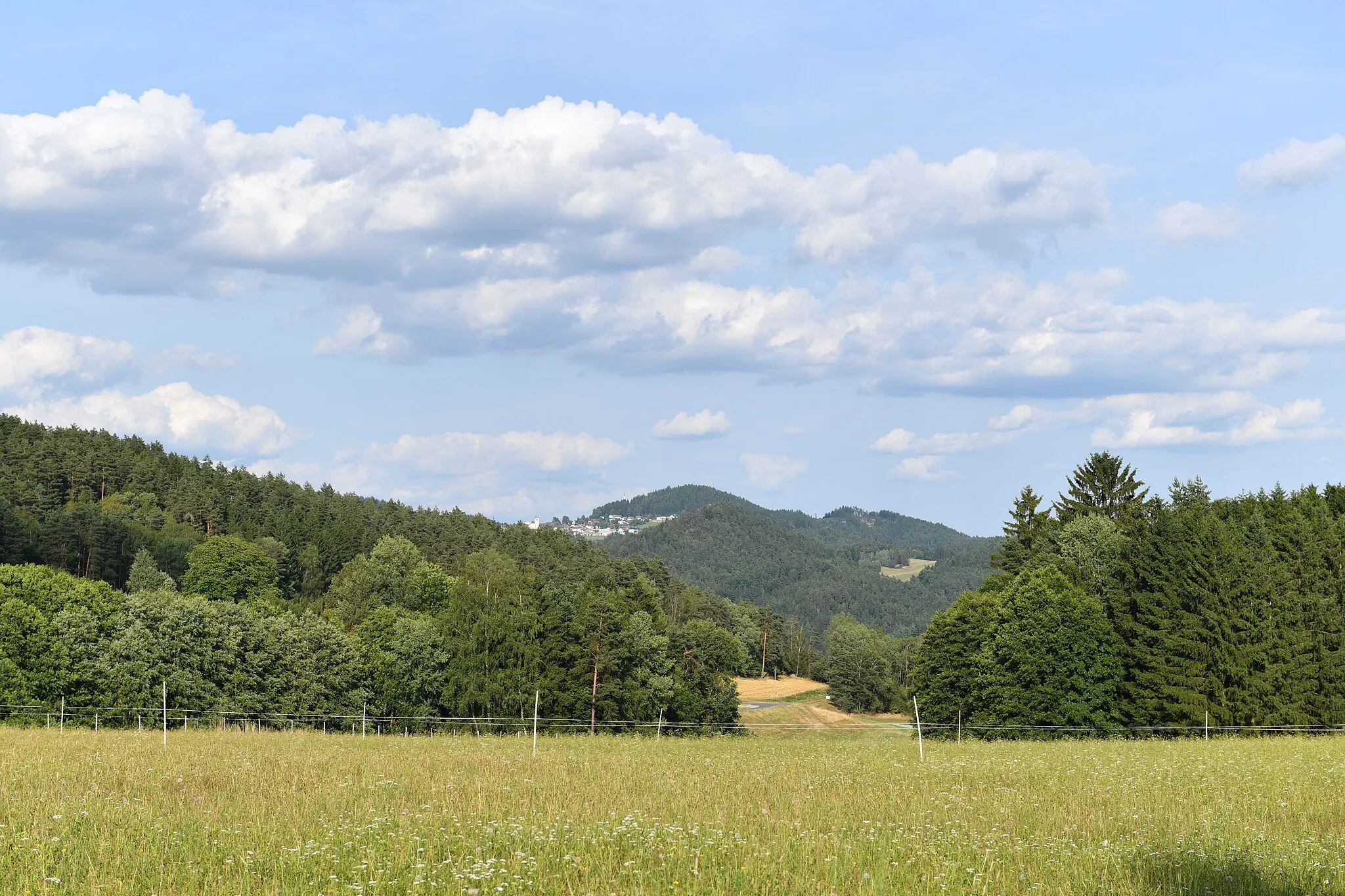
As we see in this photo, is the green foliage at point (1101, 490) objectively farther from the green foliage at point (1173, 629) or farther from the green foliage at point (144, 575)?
the green foliage at point (144, 575)

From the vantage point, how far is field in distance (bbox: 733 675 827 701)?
15438 cm

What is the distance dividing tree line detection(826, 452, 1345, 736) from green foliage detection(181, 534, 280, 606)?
84.8 metres

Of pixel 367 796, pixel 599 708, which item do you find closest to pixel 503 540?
pixel 599 708

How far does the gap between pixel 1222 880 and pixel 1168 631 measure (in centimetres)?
5139

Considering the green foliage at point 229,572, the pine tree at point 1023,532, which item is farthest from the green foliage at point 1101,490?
the green foliage at point 229,572

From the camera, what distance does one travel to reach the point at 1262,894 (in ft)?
43.0

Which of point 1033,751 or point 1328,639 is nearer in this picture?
point 1033,751

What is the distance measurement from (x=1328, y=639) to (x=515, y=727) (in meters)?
47.1

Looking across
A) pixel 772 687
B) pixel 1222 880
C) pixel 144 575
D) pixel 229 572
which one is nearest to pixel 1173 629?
pixel 1222 880

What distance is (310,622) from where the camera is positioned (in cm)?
7794

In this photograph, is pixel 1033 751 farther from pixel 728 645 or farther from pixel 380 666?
pixel 728 645

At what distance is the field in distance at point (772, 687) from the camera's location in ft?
506

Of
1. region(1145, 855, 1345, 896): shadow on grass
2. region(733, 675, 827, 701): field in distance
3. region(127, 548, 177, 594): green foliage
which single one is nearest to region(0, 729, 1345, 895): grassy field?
region(1145, 855, 1345, 896): shadow on grass

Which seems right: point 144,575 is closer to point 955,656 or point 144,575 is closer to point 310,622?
point 310,622
